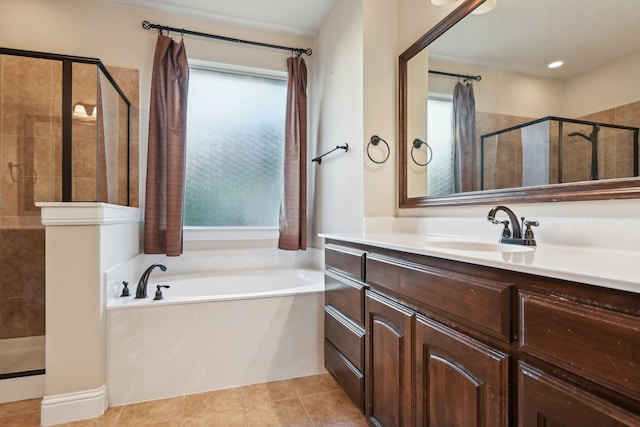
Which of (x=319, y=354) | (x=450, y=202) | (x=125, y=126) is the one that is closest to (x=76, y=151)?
(x=125, y=126)

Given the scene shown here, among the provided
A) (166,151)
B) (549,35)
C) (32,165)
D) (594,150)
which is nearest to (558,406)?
(594,150)

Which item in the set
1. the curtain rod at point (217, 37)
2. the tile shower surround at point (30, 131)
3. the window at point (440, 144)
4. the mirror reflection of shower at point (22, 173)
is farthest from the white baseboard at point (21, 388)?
the curtain rod at point (217, 37)

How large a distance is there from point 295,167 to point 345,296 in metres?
1.47

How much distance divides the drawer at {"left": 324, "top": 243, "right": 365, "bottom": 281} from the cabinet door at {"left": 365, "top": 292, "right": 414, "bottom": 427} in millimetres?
130

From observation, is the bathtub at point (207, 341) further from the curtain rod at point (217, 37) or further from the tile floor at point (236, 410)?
the curtain rod at point (217, 37)

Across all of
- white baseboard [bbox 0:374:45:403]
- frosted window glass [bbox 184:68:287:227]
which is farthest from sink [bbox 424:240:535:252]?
white baseboard [bbox 0:374:45:403]

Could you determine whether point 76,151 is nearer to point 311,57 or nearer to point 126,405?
point 126,405

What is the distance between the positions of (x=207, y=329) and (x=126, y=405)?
538 mm

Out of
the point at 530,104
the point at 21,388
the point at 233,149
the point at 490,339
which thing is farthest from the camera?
the point at 233,149

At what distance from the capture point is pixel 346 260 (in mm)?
1610

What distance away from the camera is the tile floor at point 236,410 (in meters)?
1.58

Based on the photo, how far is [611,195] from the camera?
997 mm

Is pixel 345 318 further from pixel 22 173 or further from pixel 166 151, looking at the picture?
pixel 22 173

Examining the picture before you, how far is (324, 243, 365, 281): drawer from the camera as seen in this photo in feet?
4.85
